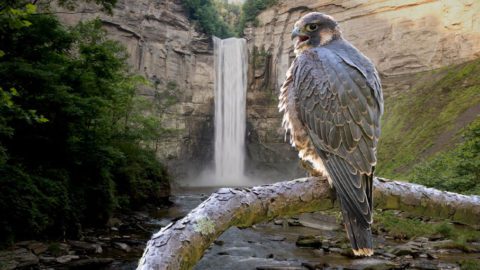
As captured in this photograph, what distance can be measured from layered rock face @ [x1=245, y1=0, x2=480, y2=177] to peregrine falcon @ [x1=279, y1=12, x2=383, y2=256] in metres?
35.4

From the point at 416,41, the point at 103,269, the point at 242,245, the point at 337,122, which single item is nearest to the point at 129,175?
the point at 242,245

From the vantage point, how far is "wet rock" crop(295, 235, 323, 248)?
12.9 metres

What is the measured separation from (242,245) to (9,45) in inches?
384

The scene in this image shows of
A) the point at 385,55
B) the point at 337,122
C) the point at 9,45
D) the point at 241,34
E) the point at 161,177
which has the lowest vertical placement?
the point at 161,177

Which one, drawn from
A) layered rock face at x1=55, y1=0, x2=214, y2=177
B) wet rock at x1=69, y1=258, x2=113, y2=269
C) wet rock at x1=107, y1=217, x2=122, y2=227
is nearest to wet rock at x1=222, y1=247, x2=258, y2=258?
→ wet rock at x1=69, y1=258, x2=113, y2=269

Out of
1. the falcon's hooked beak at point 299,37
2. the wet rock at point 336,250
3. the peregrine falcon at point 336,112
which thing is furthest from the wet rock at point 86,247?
the falcon's hooked beak at point 299,37

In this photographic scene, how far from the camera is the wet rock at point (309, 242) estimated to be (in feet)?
42.5

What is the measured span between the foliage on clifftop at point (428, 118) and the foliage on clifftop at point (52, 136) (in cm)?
1598

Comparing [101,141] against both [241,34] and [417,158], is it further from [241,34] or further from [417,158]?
[241,34]

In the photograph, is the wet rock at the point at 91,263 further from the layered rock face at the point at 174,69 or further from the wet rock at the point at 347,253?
the layered rock face at the point at 174,69

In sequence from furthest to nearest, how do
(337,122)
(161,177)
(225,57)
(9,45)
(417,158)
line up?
1. (225,57)
2. (417,158)
3. (161,177)
4. (9,45)
5. (337,122)

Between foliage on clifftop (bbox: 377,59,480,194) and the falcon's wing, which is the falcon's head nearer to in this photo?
the falcon's wing

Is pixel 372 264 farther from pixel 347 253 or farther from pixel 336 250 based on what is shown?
pixel 336 250

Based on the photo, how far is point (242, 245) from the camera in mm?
13289
